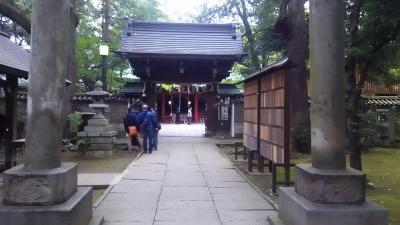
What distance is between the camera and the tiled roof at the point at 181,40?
21219mm

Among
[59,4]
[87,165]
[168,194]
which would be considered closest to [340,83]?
[59,4]

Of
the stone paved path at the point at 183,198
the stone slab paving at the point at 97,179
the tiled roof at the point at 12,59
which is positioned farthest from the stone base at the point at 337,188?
the tiled roof at the point at 12,59

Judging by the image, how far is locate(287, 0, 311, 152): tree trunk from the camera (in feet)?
51.9

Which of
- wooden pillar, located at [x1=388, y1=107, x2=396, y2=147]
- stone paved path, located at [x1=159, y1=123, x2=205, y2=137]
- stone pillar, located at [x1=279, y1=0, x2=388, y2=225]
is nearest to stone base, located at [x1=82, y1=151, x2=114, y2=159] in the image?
stone paved path, located at [x1=159, y1=123, x2=205, y2=137]

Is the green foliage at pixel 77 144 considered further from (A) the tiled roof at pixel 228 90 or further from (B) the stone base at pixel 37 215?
(A) the tiled roof at pixel 228 90

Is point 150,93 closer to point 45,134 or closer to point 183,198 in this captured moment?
point 183,198

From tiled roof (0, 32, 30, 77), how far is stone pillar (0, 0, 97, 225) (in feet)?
16.3

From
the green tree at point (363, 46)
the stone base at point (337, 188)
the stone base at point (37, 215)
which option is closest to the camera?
the stone base at point (37, 215)

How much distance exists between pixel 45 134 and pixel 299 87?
12.6m

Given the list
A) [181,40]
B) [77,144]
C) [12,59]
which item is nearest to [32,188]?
[12,59]

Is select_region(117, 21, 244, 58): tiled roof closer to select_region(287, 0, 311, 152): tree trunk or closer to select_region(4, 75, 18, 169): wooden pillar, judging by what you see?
select_region(287, 0, 311, 152): tree trunk

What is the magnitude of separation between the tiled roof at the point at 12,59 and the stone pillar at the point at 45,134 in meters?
4.97

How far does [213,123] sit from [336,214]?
19.3 meters

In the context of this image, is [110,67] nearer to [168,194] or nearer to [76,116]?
[76,116]
